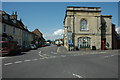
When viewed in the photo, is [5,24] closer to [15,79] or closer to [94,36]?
[94,36]

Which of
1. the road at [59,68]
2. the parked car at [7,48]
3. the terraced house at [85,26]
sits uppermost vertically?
the terraced house at [85,26]

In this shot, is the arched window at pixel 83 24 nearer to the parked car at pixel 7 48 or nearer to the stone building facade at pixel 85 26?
the stone building facade at pixel 85 26

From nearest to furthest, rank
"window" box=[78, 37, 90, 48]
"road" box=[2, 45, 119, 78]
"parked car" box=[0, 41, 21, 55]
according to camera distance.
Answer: "road" box=[2, 45, 119, 78]
"parked car" box=[0, 41, 21, 55]
"window" box=[78, 37, 90, 48]

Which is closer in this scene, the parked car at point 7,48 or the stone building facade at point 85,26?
the parked car at point 7,48

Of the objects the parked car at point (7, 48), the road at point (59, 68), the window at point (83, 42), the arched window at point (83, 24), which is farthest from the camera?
the arched window at point (83, 24)

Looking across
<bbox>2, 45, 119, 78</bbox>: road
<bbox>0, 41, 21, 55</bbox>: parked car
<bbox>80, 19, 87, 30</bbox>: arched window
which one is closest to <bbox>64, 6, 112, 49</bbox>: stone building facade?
<bbox>80, 19, 87, 30</bbox>: arched window

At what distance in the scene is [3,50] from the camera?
18672 mm

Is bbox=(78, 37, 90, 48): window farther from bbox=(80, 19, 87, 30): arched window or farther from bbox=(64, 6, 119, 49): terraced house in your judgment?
bbox=(80, 19, 87, 30): arched window

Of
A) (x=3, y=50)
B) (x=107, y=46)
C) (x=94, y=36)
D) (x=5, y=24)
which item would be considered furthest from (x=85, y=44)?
(x=3, y=50)

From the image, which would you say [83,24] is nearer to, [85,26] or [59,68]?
[85,26]

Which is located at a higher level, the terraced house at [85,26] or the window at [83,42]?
the terraced house at [85,26]

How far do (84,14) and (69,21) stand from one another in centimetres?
396

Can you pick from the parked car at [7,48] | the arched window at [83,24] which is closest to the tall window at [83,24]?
the arched window at [83,24]

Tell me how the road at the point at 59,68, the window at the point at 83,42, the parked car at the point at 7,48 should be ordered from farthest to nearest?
the window at the point at 83,42 → the parked car at the point at 7,48 → the road at the point at 59,68
